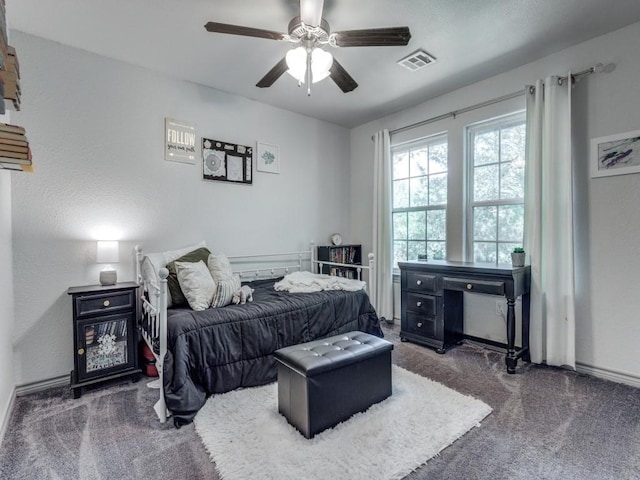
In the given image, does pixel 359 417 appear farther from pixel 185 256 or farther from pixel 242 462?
pixel 185 256

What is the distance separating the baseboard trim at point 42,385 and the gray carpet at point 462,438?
0.24 ft

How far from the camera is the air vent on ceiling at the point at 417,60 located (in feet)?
8.39

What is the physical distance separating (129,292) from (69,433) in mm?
906

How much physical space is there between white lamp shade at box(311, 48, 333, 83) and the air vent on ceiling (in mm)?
1027

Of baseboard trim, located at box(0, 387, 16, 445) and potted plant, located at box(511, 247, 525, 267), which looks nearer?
baseboard trim, located at box(0, 387, 16, 445)

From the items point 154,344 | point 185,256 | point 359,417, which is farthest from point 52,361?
point 359,417

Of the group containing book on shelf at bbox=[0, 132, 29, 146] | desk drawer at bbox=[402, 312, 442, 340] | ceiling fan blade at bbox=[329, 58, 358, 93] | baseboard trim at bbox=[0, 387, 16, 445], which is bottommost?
baseboard trim at bbox=[0, 387, 16, 445]

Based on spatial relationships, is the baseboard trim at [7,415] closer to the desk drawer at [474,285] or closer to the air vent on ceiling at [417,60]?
the desk drawer at [474,285]

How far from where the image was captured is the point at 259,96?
3338mm

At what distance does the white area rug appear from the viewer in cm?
145

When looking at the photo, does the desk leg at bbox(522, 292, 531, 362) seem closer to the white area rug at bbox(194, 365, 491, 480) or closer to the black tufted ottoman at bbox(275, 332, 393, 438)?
the white area rug at bbox(194, 365, 491, 480)

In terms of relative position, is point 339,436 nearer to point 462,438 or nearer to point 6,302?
point 462,438

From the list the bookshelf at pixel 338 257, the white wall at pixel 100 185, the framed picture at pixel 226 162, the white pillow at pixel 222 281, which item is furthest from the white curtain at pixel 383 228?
the white pillow at pixel 222 281

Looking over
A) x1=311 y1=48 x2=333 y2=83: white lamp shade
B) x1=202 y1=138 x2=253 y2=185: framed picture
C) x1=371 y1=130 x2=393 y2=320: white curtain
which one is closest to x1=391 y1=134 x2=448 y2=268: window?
x1=371 y1=130 x2=393 y2=320: white curtain
